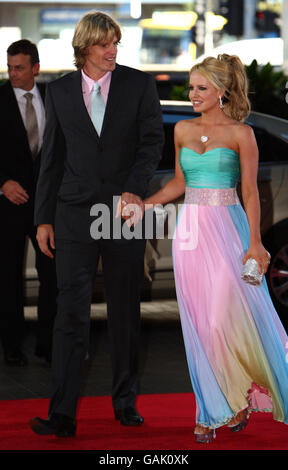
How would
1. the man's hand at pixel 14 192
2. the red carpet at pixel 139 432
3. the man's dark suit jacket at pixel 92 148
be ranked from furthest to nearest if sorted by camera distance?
1. the man's hand at pixel 14 192
2. the man's dark suit jacket at pixel 92 148
3. the red carpet at pixel 139 432

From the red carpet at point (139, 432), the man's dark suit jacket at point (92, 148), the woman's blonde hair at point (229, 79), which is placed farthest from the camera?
the man's dark suit jacket at point (92, 148)

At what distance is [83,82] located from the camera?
564cm

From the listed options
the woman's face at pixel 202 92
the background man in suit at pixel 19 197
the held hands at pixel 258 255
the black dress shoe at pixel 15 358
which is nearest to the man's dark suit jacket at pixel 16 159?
the background man in suit at pixel 19 197

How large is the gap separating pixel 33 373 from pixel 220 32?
24.5 metres

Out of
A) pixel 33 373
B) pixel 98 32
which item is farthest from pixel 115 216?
pixel 33 373

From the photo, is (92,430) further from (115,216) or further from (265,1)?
(265,1)

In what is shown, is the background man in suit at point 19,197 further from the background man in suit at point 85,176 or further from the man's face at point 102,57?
the man's face at point 102,57

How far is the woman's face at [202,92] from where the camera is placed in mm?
5473

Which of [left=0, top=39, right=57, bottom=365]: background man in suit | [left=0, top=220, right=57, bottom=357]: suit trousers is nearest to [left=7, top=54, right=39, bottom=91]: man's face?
[left=0, top=39, right=57, bottom=365]: background man in suit

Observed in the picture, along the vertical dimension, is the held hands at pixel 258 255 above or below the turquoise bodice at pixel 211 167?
below

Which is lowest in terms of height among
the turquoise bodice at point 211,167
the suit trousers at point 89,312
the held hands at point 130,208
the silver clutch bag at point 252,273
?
the suit trousers at point 89,312

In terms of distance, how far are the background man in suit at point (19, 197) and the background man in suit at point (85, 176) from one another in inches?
75.8
